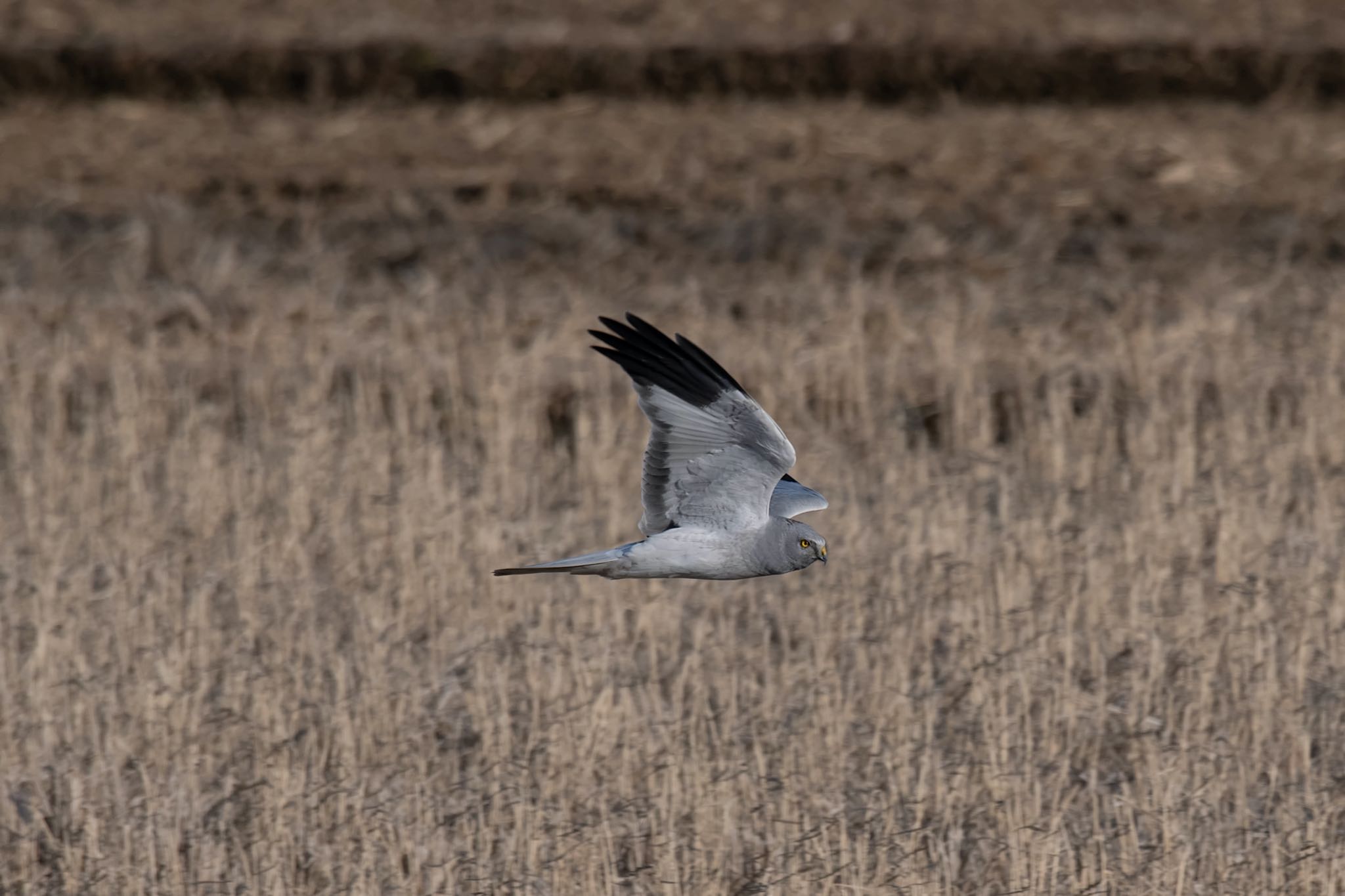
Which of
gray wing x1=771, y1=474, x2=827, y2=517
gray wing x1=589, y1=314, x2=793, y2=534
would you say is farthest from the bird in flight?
gray wing x1=771, y1=474, x2=827, y2=517

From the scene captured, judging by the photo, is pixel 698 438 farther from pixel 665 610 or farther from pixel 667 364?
pixel 665 610

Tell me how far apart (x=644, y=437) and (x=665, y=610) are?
7.98 ft

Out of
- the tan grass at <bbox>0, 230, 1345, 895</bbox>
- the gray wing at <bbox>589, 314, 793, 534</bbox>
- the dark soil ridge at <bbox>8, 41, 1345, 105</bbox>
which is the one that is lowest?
the tan grass at <bbox>0, 230, 1345, 895</bbox>

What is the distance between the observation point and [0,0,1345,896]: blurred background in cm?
594

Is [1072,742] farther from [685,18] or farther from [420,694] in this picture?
[685,18]

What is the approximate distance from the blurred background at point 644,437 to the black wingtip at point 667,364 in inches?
52.5

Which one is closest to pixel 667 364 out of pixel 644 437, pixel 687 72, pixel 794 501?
pixel 794 501

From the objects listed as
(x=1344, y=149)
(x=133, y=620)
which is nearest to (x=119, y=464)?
(x=133, y=620)

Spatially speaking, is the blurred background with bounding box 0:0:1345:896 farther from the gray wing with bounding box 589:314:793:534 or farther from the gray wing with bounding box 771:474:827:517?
the gray wing with bounding box 589:314:793:534

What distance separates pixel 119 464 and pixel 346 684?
332 centimetres

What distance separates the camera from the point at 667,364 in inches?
225

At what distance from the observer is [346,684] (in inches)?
268

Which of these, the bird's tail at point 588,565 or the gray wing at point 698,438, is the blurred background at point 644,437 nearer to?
the bird's tail at point 588,565

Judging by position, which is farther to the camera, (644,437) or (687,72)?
(687,72)
